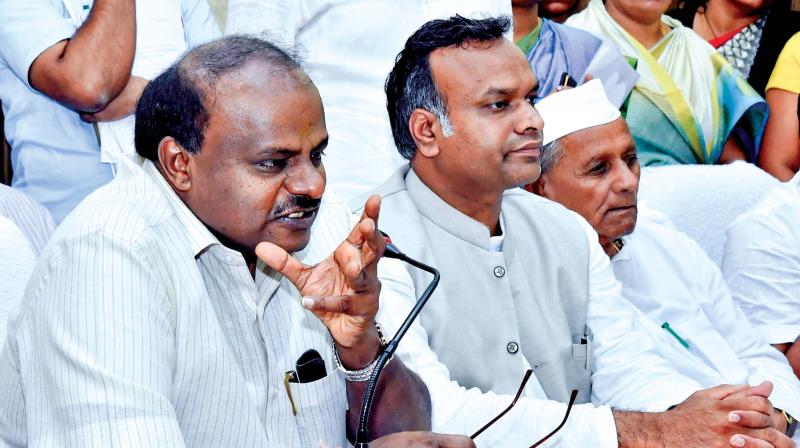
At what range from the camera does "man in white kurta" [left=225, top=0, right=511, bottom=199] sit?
12.4 ft

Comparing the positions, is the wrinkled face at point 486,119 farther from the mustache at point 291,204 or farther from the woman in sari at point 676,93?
the woman in sari at point 676,93

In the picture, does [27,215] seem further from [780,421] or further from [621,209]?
[780,421]

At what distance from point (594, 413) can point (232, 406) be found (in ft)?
3.24

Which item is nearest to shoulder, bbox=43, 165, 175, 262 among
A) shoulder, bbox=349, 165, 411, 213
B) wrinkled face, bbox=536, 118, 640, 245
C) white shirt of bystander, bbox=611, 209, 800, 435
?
shoulder, bbox=349, 165, 411, 213

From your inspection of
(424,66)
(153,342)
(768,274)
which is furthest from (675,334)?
(153,342)

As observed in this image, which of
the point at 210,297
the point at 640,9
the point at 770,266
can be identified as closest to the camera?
the point at 210,297

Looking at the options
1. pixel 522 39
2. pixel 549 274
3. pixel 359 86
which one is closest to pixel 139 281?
pixel 549 274

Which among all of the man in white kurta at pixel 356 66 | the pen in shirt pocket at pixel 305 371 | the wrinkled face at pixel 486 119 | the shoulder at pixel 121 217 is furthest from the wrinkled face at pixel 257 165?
the man in white kurta at pixel 356 66

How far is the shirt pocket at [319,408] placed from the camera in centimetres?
240

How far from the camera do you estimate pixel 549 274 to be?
327 centimetres

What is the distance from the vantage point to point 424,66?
3381 millimetres

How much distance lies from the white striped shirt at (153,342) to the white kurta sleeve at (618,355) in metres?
1.04

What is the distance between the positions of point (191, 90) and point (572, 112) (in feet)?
6.36

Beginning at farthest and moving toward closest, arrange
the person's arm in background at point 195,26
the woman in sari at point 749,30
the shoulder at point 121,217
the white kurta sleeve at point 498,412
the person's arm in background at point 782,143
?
the woman in sari at point 749,30
the person's arm in background at point 782,143
the person's arm in background at point 195,26
the white kurta sleeve at point 498,412
the shoulder at point 121,217
